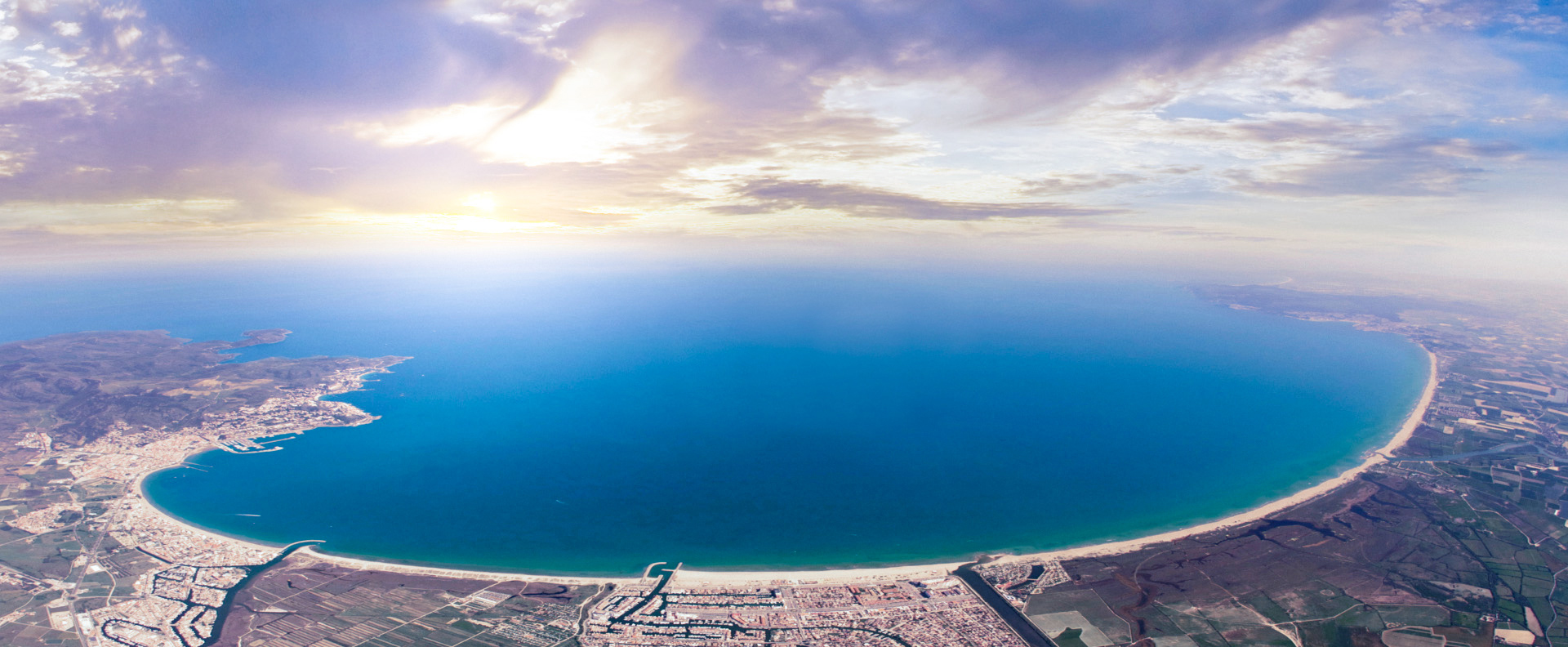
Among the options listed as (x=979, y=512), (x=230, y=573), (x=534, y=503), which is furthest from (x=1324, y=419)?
(x=230, y=573)

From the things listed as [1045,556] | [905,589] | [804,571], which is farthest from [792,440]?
[1045,556]

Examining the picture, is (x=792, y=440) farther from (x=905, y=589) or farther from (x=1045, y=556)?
(x=1045, y=556)

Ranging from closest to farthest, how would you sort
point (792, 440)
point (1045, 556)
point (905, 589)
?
point (905, 589)
point (1045, 556)
point (792, 440)

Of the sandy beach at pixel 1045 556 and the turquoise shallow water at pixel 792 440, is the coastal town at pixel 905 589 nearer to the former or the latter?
the sandy beach at pixel 1045 556

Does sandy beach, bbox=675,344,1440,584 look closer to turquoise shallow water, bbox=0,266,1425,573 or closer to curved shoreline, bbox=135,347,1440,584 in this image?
curved shoreline, bbox=135,347,1440,584

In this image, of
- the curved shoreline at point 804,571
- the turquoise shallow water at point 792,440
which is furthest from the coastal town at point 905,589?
the turquoise shallow water at point 792,440

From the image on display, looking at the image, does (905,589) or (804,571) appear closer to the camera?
(905,589)
